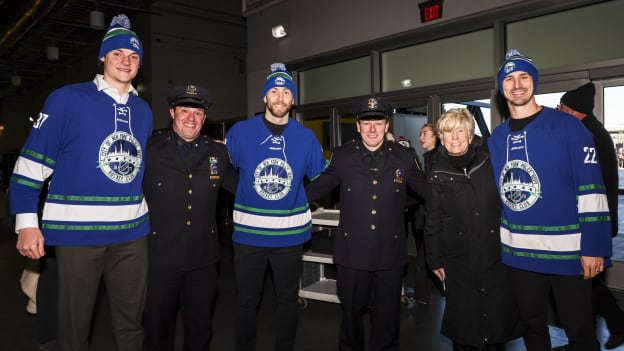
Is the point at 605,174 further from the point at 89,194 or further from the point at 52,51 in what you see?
the point at 52,51

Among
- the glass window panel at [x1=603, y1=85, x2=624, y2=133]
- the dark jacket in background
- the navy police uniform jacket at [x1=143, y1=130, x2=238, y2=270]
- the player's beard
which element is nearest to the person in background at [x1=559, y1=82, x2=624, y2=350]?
the dark jacket in background

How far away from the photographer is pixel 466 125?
8.10 feet

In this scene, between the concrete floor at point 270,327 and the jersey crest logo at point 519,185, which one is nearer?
the jersey crest logo at point 519,185

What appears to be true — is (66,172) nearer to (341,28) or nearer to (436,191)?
(436,191)

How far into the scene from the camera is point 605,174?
321cm

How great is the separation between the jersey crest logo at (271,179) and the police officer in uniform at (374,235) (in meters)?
0.40

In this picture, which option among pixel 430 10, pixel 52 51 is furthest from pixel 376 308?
pixel 52 51

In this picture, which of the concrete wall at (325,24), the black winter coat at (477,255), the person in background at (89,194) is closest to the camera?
the person in background at (89,194)

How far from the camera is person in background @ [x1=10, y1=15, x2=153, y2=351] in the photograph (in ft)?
6.61

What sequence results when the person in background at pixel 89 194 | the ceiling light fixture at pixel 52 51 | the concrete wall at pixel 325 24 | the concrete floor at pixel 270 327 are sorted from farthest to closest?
the ceiling light fixture at pixel 52 51, the concrete wall at pixel 325 24, the concrete floor at pixel 270 327, the person in background at pixel 89 194

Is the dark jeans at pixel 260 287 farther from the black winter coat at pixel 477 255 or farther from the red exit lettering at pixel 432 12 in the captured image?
the red exit lettering at pixel 432 12

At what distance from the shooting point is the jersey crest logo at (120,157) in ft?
7.00

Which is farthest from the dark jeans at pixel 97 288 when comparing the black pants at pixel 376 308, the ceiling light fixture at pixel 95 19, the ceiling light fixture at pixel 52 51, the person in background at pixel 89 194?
the ceiling light fixture at pixel 52 51

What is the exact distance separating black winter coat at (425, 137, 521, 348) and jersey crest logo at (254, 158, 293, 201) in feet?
3.08
